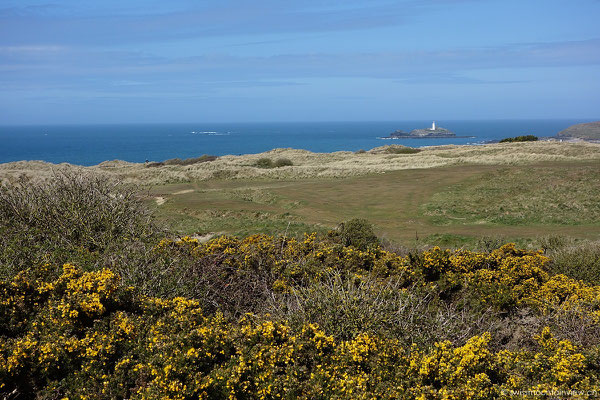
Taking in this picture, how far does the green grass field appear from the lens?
66.2ft

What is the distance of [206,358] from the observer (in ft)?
17.5

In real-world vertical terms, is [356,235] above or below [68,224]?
→ below

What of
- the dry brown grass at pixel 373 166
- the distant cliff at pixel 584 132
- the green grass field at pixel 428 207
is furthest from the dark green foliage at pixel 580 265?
the distant cliff at pixel 584 132

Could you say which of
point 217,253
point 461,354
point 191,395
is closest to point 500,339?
point 461,354

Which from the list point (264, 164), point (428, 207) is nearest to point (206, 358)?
point (428, 207)

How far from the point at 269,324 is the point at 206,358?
839mm

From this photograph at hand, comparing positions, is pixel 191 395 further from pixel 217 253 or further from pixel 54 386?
pixel 217 253

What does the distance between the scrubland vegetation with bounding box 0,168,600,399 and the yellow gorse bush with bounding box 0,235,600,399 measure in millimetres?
18

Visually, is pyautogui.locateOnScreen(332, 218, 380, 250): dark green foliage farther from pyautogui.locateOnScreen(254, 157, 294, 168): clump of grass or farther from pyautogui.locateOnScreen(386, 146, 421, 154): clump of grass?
pyautogui.locateOnScreen(386, 146, 421, 154): clump of grass

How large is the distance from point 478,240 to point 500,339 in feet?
37.5

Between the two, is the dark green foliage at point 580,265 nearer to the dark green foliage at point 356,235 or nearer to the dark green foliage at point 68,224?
the dark green foliage at point 356,235

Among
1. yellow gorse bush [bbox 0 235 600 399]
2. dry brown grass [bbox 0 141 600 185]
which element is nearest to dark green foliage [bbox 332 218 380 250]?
yellow gorse bush [bbox 0 235 600 399]

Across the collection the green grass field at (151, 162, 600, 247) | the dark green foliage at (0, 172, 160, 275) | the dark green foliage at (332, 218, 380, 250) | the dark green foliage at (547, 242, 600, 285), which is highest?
the dark green foliage at (0, 172, 160, 275)

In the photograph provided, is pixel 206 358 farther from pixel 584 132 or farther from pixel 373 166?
pixel 584 132
